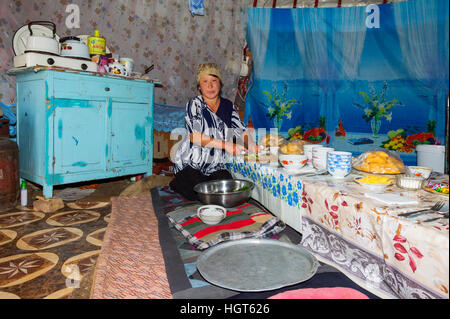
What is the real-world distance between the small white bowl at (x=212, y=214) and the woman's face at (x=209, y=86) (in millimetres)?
1157

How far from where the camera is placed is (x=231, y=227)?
5.73 ft

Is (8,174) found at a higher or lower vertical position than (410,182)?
lower

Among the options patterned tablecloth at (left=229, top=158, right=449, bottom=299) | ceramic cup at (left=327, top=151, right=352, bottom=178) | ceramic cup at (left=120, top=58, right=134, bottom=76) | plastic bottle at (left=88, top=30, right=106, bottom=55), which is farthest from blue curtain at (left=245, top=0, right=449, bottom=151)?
ceramic cup at (left=327, top=151, right=352, bottom=178)

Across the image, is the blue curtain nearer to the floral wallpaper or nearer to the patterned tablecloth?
the floral wallpaper

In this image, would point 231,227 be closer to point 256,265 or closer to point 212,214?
point 212,214

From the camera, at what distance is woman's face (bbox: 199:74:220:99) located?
2666 mm

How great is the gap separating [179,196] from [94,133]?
3.54ft

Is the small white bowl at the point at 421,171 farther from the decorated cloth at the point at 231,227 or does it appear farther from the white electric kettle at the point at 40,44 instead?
the white electric kettle at the point at 40,44

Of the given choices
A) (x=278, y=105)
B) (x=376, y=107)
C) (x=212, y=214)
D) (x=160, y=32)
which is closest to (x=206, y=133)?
(x=212, y=214)

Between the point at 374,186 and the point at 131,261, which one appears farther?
the point at 131,261

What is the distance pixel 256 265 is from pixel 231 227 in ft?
1.84

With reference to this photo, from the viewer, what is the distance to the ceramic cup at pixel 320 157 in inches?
59.2

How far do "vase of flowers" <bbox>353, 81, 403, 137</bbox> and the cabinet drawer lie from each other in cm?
287

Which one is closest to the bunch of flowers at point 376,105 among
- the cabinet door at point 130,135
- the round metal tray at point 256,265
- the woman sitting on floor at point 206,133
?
the woman sitting on floor at point 206,133
